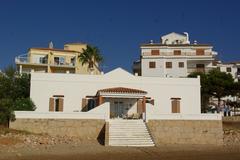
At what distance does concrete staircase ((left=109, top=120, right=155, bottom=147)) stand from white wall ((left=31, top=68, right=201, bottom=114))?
754 centimetres

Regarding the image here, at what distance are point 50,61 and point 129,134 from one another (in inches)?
1420

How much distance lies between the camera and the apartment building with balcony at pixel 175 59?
67000 millimetres

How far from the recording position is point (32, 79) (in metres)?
39.3

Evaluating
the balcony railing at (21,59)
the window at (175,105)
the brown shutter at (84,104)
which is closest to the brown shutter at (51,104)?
the brown shutter at (84,104)

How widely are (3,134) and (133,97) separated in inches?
566

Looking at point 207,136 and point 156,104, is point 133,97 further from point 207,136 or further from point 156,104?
point 207,136

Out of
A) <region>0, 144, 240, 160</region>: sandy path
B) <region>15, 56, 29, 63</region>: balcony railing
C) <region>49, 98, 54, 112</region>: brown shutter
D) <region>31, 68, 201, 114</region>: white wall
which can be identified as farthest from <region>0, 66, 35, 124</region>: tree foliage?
<region>15, 56, 29, 63</region>: balcony railing

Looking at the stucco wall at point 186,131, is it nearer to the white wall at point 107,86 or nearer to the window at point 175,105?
the white wall at point 107,86

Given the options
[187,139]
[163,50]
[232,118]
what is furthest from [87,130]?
[163,50]

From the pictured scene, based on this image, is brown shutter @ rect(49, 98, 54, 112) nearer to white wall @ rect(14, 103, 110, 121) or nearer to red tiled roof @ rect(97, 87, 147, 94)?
red tiled roof @ rect(97, 87, 147, 94)

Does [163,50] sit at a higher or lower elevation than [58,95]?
higher

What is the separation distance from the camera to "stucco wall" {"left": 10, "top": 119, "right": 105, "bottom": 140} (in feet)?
107

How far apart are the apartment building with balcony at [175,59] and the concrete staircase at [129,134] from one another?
33.8 m

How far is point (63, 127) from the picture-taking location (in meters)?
32.8
